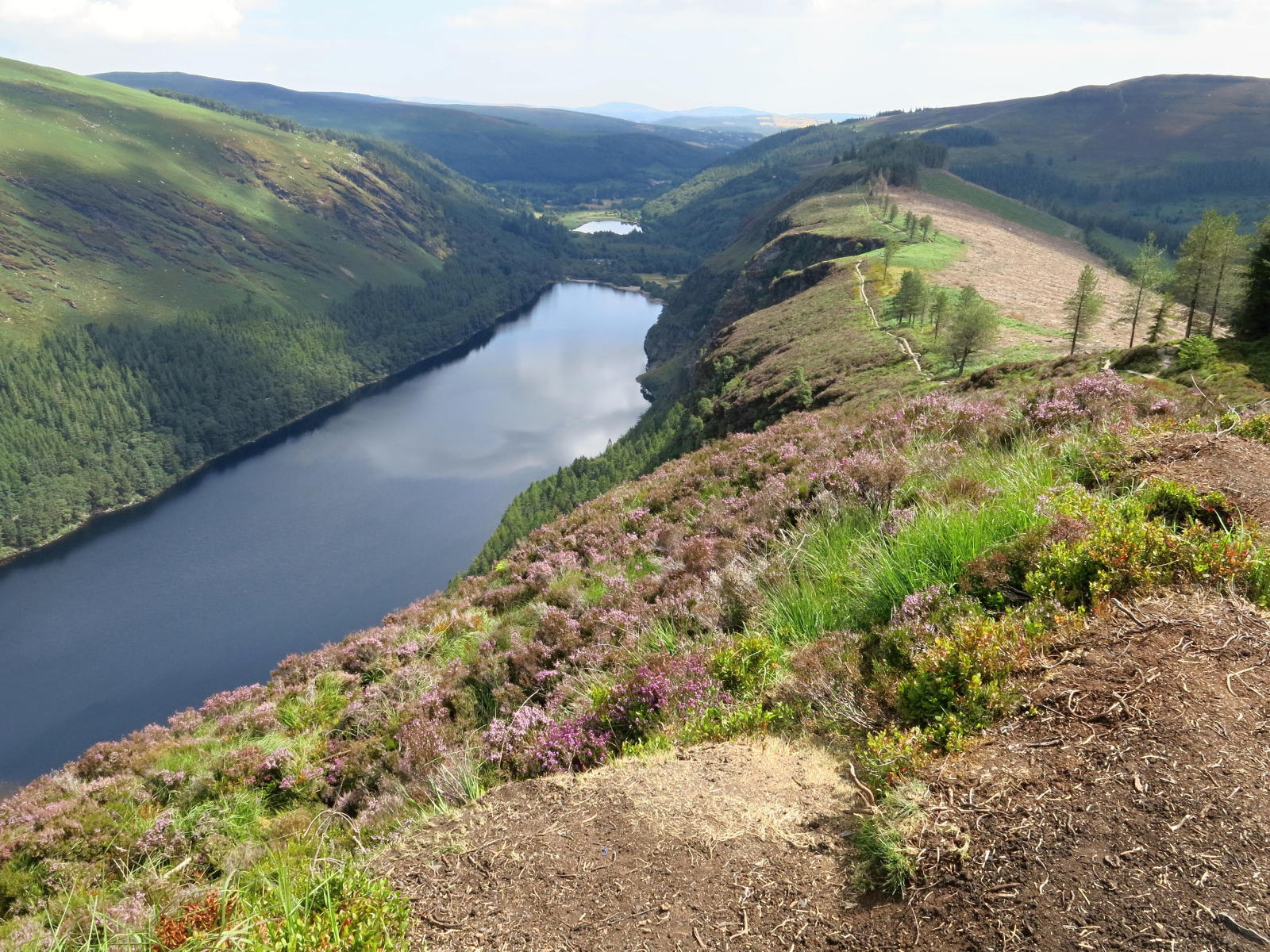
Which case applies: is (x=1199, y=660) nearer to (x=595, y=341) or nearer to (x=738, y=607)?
(x=738, y=607)

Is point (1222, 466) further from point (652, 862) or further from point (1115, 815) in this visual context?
point (652, 862)

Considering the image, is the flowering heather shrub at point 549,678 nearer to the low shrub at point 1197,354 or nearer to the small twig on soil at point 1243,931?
the small twig on soil at point 1243,931

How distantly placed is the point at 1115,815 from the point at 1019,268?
9592cm

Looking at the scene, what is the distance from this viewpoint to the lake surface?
7238 centimetres

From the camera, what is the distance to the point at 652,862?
4816 millimetres

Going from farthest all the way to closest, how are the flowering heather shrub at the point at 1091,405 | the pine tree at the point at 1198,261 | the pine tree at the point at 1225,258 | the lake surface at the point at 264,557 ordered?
the lake surface at the point at 264,557, the pine tree at the point at 1198,261, the pine tree at the point at 1225,258, the flowering heather shrub at the point at 1091,405

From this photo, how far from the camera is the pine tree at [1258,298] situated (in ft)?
53.9

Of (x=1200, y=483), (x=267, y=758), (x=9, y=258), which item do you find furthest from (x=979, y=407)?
(x=9, y=258)

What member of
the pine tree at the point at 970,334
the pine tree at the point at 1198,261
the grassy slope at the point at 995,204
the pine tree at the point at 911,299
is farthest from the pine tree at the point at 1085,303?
the grassy slope at the point at 995,204

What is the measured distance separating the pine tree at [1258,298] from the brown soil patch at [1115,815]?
16.9 meters

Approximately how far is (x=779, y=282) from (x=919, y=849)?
317ft

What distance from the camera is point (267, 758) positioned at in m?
10.7

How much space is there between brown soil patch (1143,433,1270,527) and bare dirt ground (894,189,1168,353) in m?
40.4

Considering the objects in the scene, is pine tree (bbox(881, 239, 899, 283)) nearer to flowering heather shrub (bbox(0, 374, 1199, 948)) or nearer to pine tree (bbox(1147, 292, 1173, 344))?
pine tree (bbox(1147, 292, 1173, 344))
